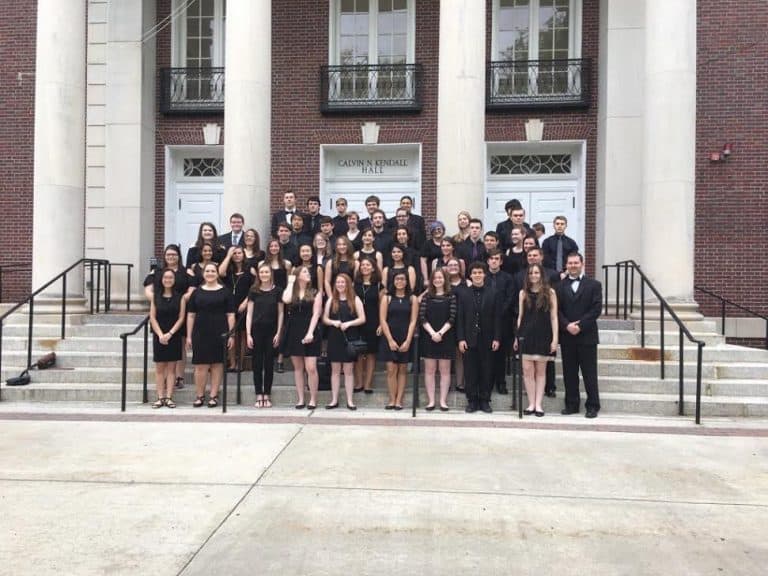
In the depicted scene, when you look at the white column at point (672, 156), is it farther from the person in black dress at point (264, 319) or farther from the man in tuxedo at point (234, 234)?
the man in tuxedo at point (234, 234)

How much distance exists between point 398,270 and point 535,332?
183 centimetres

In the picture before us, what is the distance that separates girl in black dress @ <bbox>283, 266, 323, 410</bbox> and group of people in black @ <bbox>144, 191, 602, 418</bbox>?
0.04ft

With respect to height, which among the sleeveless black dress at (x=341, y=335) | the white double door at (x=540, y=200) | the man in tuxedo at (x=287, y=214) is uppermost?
the white double door at (x=540, y=200)

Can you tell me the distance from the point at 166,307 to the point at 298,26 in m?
8.03

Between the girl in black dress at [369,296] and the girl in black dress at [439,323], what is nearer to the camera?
the girl in black dress at [439,323]

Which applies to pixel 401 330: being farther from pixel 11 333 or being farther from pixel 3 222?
pixel 3 222

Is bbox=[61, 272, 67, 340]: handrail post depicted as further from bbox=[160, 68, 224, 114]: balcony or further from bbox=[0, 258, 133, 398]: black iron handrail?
bbox=[160, 68, 224, 114]: balcony

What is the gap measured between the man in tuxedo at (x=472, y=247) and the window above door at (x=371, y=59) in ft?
17.5

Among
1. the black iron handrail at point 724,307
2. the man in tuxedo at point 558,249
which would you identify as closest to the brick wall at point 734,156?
the black iron handrail at point 724,307

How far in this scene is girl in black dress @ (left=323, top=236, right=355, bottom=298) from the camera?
344 inches

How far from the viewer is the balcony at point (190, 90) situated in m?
14.2

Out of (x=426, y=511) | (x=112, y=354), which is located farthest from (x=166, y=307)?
(x=426, y=511)

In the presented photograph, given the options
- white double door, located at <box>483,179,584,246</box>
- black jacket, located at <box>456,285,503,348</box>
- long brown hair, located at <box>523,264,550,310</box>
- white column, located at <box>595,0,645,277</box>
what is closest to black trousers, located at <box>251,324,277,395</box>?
black jacket, located at <box>456,285,503,348</box>

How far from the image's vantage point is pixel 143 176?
13.9m
